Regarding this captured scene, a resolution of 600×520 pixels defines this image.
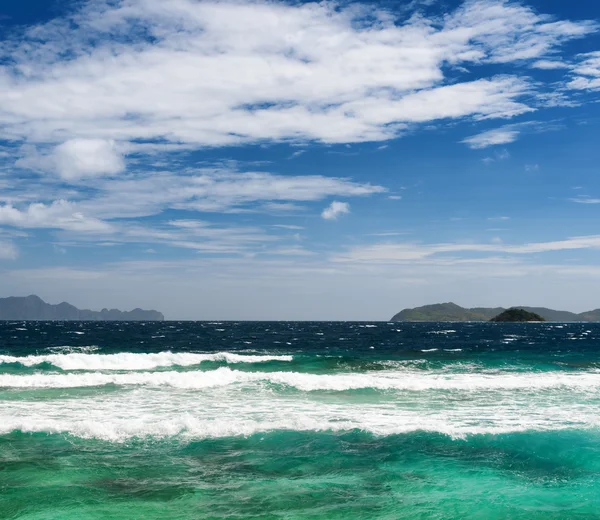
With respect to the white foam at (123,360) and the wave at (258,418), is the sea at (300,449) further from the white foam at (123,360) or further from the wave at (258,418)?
the white foam at (123,360)

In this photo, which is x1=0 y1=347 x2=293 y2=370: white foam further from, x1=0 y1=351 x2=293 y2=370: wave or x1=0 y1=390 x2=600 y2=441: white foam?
x1=0 y1=390 x2=600 y2=441: white foam

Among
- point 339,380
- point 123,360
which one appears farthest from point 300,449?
point 123,360

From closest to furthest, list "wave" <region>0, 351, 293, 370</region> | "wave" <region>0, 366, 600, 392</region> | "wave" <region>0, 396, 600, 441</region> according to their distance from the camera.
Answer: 1. "wave" <region>0, 396, 600, 441</region>
2. "wave" <region>0, 366, 600, 392</region>
3. "wave" <region>0, 351, 293, 370</region>

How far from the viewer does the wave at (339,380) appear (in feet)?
100

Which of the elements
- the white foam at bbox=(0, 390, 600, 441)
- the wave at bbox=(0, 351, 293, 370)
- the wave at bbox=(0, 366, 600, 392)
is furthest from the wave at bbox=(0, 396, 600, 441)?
the wave at bbox=(0, 351, 293, 370)

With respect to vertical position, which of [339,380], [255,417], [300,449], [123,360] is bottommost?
[123,360]

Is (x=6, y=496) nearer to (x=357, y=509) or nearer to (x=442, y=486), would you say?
(x=357, y=509)

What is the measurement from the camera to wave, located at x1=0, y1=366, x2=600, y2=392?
30.6 meters

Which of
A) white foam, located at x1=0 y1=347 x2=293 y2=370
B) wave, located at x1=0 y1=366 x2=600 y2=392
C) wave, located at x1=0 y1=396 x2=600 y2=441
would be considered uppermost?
wave, located at x1=0 y1=396 x2=600 y2=441

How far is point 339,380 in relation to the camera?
32.7 meters

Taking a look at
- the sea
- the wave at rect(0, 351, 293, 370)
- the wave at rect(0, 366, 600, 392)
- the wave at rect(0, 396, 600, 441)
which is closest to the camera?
the sea

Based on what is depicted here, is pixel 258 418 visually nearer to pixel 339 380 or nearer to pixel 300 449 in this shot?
pixel 300 449

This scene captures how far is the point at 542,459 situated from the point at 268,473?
323 inches

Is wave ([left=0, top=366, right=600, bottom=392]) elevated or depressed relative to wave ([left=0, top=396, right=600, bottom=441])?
depressed
